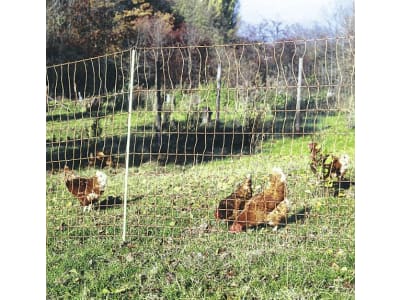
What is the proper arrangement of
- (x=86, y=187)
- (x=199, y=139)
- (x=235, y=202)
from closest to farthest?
(x=235, y=202) < (x=199, y=139) < (x=86, y=187)

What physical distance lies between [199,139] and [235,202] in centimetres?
58

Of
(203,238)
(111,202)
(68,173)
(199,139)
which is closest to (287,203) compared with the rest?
(203,238)

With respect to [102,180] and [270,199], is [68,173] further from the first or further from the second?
[270,199]

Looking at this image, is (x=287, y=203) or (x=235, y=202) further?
(x=235, y=202)

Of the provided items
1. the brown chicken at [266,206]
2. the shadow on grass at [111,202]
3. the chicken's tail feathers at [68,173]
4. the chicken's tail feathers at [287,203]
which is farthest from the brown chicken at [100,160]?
the chicken's tail feathers at [287,203]

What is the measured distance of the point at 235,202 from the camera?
4141 millimetres

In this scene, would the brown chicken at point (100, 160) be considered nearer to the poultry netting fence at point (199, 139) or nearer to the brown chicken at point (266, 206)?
the poultry netting fence at point (199, 139)

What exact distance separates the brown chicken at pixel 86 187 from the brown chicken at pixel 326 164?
1.58 meters

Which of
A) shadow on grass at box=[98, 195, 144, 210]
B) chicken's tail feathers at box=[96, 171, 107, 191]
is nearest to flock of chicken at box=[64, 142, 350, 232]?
shadow on grass at box=[98, 195, 144, 210]

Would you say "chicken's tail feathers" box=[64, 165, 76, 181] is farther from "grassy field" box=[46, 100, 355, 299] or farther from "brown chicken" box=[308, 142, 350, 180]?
"brown chicken" box=[308, 142, 350, 180]

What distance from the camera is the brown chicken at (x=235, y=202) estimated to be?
13.5 ft

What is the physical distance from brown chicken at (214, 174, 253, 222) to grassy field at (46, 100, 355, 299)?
0.20 feet

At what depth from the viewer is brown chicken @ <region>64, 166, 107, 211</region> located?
4473 millimetres

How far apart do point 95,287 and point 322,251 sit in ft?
5.06
